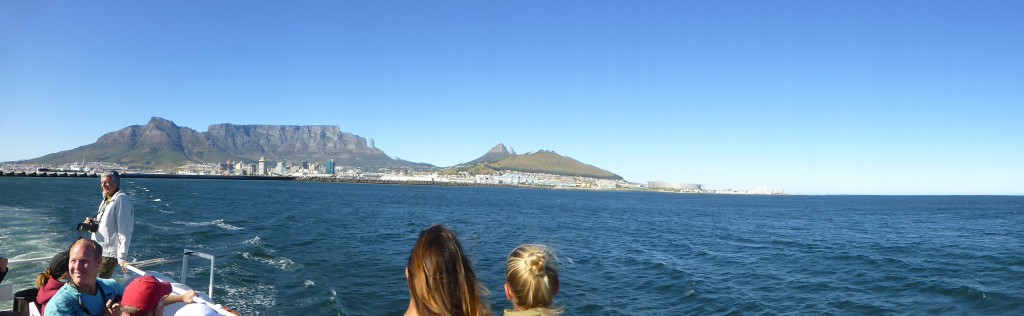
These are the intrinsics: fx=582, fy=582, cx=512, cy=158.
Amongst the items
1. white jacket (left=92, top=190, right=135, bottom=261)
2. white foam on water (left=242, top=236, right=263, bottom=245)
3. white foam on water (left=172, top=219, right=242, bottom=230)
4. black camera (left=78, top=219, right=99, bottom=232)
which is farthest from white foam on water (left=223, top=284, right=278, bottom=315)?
white foam on water (left=172, top=219, right=242, bottom=230)

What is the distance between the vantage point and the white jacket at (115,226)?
7727mm

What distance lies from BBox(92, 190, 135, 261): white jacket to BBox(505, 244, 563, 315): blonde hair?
6.67 meters

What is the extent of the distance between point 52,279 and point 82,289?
0.97m

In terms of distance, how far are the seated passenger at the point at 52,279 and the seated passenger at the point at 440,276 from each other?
4.62 m

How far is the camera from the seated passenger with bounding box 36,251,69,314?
17.9 feet

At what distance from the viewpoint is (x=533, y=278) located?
11.8 feet

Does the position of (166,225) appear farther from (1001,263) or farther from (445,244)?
(1001,263)

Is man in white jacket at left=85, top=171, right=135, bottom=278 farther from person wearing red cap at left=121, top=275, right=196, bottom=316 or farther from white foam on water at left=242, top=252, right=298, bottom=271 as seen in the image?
white foam on water at left=242, top=252, right=298, bottom=271

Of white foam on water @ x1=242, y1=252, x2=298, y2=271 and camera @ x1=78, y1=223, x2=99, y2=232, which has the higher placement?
camera @ x1=78, y1=223, x2=99, y2=232

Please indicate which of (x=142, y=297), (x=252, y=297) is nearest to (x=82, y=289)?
(x=142, y=297)

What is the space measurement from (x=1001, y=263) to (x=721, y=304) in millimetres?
18502

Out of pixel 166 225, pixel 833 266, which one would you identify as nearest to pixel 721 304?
pixel 833 266

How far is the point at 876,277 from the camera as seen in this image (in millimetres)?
22516

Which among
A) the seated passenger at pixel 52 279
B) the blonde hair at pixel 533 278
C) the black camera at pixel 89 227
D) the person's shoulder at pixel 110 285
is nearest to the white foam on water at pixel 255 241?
the black camera at pixel 89 227
